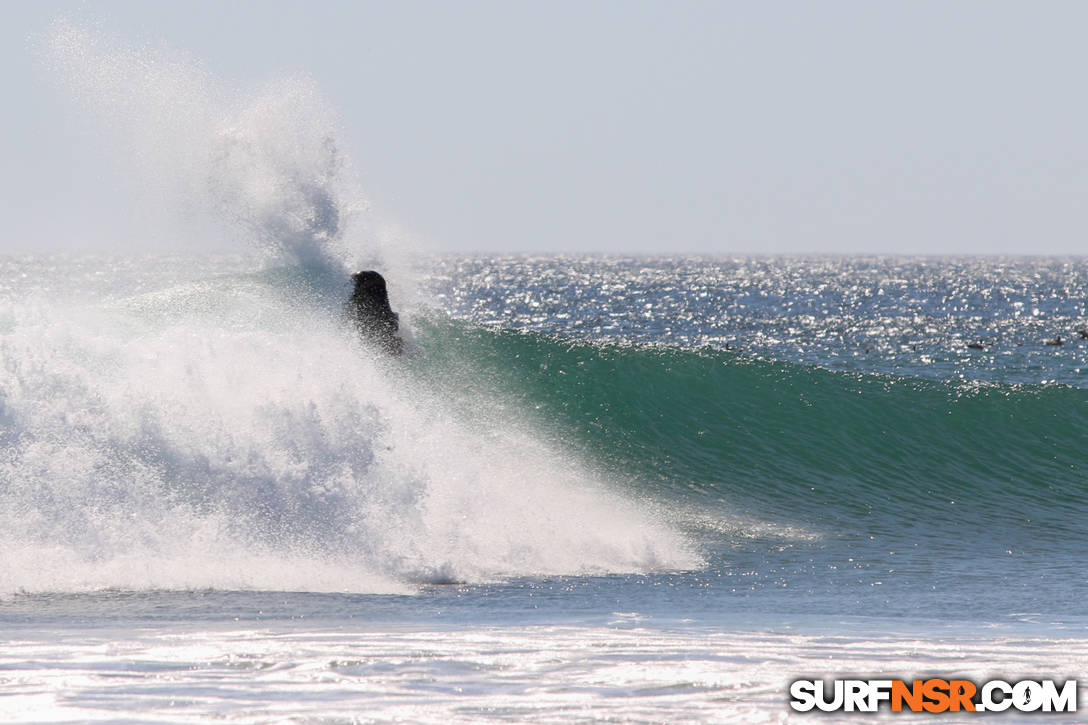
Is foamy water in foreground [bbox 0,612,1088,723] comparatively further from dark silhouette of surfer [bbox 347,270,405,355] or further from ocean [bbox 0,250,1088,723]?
dark silhouette of surfer [bbox 347,270,405,355]

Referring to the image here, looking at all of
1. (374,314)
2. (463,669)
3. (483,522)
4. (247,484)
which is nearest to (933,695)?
(463,669)

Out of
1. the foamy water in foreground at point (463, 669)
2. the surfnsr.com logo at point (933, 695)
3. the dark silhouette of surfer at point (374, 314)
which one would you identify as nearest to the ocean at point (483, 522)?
the foamy water in foreground at point (463, 669)

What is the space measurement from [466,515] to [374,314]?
8378 mm

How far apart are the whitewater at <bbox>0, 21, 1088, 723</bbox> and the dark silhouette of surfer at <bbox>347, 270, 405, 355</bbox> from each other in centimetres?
33

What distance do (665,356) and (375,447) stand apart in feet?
34.7

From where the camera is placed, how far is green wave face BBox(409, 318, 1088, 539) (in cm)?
1537

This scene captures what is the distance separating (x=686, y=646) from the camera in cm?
796

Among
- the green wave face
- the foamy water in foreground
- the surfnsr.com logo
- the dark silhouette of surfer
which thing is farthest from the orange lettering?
the dark silhouette of surfer

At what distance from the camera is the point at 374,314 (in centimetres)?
1944

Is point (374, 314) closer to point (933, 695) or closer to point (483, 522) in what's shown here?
point (483, 522)

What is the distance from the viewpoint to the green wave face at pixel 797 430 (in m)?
15.4

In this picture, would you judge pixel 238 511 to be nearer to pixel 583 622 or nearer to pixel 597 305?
pixel 583 622

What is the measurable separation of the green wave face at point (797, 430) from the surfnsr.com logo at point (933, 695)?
6.82 meters

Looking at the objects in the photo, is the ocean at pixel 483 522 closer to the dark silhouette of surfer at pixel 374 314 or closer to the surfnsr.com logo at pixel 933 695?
the surfnsr.com logo at pixel 933 695
